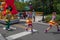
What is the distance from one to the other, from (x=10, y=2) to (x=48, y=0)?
12582 mm

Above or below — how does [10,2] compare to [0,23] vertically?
above

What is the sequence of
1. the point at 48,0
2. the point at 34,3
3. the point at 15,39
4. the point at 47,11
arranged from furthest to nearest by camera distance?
the point at 34,3
the point at 47,11
the point at 48,0
the point at 15,39

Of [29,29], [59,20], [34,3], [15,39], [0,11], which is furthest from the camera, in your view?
[34,3]

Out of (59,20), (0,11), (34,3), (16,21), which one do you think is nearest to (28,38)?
(59,20)

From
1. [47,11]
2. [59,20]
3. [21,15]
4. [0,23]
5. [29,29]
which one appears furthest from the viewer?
[47,11]

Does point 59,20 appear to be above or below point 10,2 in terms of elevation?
below

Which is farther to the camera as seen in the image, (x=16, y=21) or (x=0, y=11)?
(x=0, y=11)

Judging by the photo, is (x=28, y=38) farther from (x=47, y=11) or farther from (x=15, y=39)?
(x=47, y=11)

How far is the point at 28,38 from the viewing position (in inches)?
555

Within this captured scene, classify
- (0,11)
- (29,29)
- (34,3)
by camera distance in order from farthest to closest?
1. (34,3)
2. (0,11)
3. (29,29)

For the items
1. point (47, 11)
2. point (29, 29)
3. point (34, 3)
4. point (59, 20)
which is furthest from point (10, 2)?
point (34, 3)

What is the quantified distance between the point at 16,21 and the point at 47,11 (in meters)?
15.6

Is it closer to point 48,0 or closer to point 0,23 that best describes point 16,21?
point 0,23

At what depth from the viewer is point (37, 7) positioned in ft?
156
